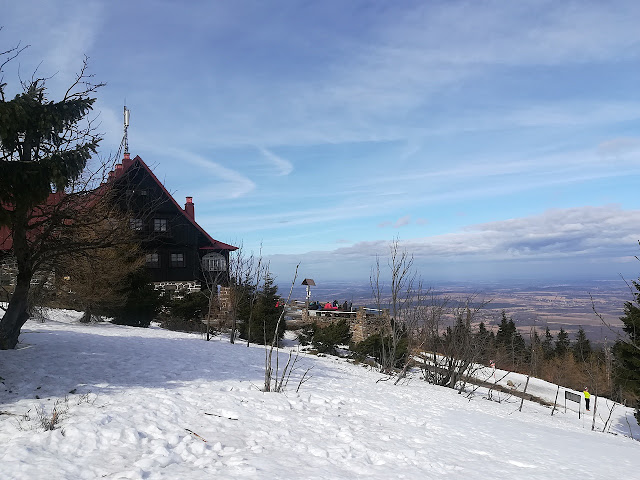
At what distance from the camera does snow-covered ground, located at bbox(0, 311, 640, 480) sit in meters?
4.88

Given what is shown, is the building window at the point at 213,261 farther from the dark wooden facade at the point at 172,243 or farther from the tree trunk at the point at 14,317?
the tree trunk at the point at 14,317

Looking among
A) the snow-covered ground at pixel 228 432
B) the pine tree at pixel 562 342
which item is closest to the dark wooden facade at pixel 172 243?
the snow-covered ground at pixel 228 432

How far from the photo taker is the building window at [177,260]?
104ft

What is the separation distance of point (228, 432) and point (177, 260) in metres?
27.4

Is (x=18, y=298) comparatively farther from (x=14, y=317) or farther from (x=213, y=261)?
(x=213, y=261)

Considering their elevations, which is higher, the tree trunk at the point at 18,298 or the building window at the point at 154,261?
the building window at the point at 154,261

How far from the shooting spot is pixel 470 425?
354 inches

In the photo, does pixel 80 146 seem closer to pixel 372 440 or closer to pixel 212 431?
pixel 212 431

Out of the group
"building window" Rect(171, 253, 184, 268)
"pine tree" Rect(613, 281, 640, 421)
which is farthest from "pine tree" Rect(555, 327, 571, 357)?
"building window" Rect(171, 253, 184, 268)

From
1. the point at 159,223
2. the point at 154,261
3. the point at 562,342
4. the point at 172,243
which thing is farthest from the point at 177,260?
the point at 562,342

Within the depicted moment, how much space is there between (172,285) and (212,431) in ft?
88.1

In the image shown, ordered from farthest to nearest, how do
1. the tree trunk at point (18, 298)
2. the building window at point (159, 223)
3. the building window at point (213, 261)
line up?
1. the building window at point (213, 261)
2. the building window at point (159, 223)
3. the tree trunk at point (18, 298)

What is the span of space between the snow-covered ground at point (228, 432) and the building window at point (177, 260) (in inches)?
847

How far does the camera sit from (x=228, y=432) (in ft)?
20.1
